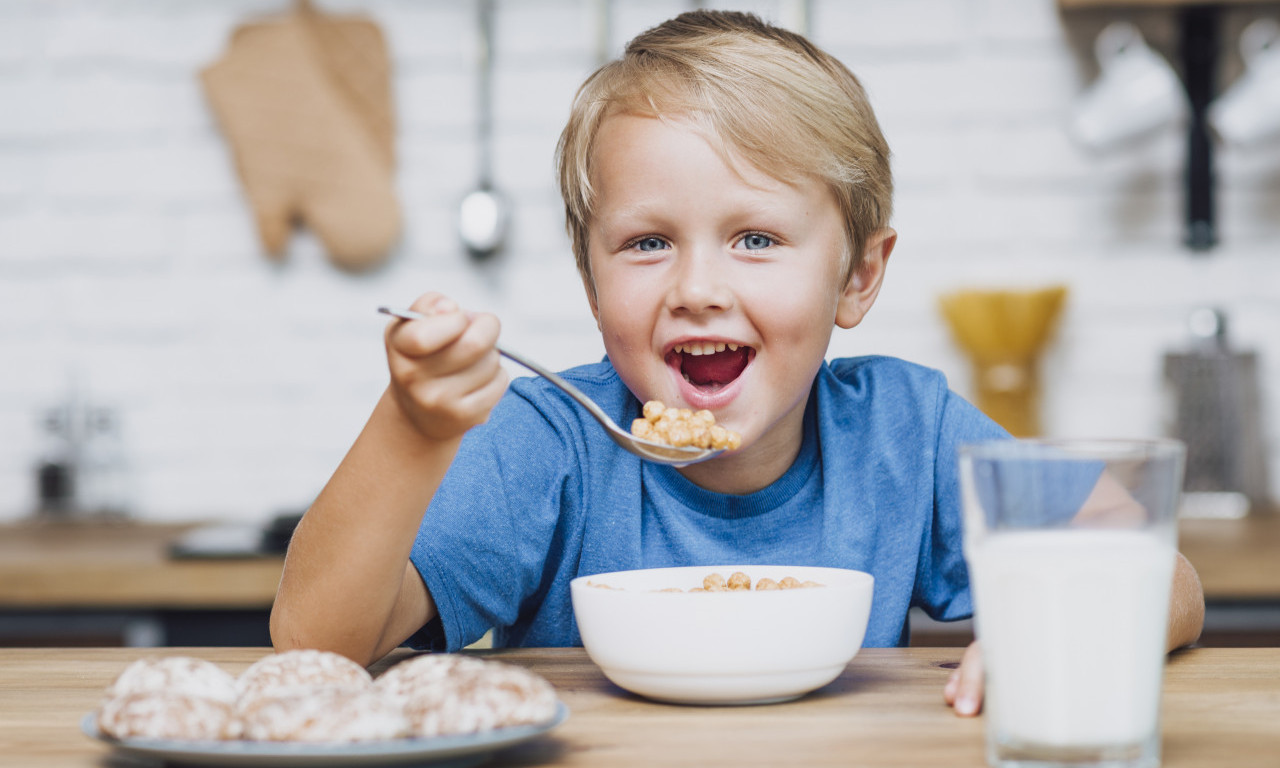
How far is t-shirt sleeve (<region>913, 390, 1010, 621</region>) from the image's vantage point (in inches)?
48.4

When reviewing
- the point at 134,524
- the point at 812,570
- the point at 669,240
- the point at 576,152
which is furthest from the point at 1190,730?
the point at 134,524

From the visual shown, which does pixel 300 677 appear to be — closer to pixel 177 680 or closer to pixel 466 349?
pixel 177 680

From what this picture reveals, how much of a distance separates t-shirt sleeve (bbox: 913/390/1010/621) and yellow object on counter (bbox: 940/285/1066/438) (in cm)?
97

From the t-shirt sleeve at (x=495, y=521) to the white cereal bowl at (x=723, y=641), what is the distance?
29 cm

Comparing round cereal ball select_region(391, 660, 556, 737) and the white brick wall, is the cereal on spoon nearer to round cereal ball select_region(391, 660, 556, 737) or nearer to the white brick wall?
round cereal ball select_region(391, 660, 556, 737)

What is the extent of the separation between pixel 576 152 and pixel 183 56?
4.71 ft

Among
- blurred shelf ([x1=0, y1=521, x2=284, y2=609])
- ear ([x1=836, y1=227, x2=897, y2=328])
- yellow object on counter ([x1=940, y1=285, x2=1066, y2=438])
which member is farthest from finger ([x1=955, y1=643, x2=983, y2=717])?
yellow object on counter ([x1=940, y1=285, x2=1066, y2=438])

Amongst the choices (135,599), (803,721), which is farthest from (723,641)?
(135,599)

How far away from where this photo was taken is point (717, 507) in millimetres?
1218

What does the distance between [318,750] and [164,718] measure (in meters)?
0.08

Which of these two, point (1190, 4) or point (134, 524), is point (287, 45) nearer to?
point (134, 524)

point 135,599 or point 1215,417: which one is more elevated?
point 1215,417

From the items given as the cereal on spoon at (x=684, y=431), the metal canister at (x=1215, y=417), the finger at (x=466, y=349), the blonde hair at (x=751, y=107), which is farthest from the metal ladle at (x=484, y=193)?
the finger at (x=466, y=349)

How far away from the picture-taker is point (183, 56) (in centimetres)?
242
